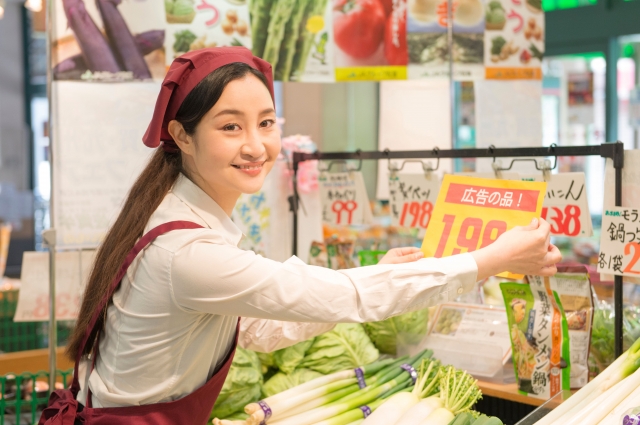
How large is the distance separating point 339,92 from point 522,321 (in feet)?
9.38

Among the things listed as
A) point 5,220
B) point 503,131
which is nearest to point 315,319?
point 503,131

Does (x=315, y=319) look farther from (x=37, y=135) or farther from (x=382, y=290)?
(x=37, y=135)

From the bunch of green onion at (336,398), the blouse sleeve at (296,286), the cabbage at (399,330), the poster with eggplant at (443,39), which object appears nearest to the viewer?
the blouse sleeve at (296,286)

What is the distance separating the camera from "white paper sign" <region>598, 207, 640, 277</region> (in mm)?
1851

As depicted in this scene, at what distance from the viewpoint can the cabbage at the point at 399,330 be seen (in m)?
2.45

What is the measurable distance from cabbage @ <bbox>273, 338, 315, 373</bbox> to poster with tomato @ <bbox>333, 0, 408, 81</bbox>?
4.63 feet

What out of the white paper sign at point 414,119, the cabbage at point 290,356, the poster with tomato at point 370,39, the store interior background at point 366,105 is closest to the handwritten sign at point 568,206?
the cabbage at point 290,356

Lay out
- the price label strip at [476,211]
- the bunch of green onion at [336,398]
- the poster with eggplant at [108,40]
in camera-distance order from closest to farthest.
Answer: the price label strip at [476,211] → the bunch of green onion at [336,398] → the poster with eggplant at [108,40]

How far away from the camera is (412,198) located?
8.34 ft

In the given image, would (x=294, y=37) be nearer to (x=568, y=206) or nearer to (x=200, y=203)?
(x=568, y=206)

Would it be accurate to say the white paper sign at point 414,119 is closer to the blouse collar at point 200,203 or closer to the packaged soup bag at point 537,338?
the packaged soup bag at point 537,338

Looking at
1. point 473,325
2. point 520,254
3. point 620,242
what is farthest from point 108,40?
point 620,242

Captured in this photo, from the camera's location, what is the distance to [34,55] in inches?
381

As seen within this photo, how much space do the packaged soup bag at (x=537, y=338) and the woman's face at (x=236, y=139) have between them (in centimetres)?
93
